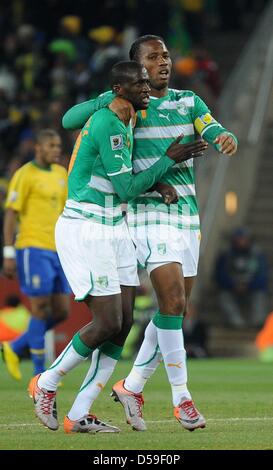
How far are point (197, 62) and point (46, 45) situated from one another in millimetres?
3304

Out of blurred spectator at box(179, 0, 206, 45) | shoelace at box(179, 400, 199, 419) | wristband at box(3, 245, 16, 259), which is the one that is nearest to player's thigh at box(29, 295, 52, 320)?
wristband at box(3, 245, 16, 259)

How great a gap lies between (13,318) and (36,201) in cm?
550

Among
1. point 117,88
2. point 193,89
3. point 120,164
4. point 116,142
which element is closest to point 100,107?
point 117,88

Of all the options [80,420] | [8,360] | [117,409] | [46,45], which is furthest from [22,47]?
[80,420]

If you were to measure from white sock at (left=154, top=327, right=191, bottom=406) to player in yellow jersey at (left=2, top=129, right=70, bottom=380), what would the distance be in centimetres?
452

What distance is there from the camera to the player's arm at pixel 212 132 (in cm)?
966

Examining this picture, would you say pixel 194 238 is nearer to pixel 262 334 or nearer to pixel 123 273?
pixel 123 273

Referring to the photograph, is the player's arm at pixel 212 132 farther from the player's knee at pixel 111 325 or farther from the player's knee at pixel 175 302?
the player's knee at pixel 111 325

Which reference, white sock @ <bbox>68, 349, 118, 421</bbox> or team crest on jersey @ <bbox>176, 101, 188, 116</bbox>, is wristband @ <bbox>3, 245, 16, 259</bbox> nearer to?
team crest on jersey @ <bbox>176, 101, 188, 116</bbox>

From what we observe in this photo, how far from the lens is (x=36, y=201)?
14766 millimetres

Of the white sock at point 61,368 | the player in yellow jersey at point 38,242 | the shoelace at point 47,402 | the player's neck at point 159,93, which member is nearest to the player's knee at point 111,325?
the white sock at point 61,368

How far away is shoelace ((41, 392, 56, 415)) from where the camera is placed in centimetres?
955

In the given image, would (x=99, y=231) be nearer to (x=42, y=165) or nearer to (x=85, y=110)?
(x=85, y=110)

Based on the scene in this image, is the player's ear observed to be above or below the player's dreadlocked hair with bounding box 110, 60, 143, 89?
below
